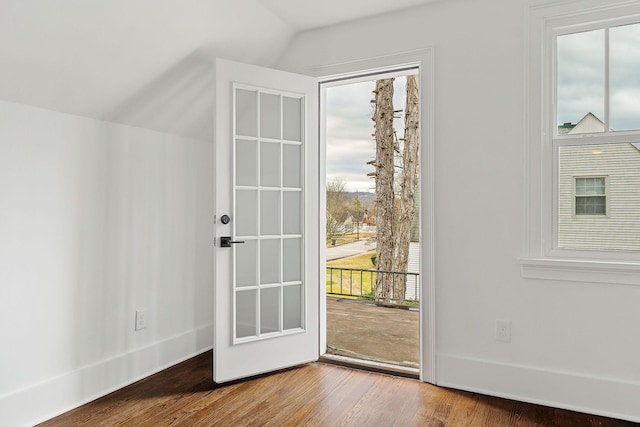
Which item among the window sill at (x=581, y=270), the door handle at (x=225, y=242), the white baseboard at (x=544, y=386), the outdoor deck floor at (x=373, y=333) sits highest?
the door handle at (x=225, y=242)

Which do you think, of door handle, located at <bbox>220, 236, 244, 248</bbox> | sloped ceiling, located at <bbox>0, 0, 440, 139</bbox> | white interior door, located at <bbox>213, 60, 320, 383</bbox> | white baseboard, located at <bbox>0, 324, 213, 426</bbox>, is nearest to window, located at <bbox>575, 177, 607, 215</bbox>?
sloped ceiling, located at <bbox>0, 0, 440, 139</bbox>

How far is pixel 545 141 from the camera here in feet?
8.08

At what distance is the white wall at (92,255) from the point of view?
6.85 feet

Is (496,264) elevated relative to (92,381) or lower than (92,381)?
elevated

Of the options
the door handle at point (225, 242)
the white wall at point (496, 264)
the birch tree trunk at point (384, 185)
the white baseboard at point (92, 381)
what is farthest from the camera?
the birch tree trunk at point (384, 185)

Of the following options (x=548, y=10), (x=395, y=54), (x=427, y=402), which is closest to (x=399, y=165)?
(x=395, y=54)

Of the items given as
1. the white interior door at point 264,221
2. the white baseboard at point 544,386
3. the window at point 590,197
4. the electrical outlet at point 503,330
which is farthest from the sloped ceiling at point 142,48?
the white baseboard at point 544,386

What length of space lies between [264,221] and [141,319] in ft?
3.30

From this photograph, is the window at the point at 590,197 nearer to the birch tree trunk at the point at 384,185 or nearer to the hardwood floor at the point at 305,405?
the hardwood floor at the point at 305,405

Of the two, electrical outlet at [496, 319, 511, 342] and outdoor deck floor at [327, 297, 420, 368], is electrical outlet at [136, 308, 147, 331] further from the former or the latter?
electrical outlet at [496, 319, 511, 342]

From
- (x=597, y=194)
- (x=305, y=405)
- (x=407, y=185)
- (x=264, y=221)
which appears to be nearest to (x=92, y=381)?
(x=305, y=405)

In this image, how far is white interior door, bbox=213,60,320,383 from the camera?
2652 mm

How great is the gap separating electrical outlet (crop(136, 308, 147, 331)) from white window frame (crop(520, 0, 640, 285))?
7.71 ft

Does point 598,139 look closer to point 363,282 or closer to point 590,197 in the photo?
point 590,197
